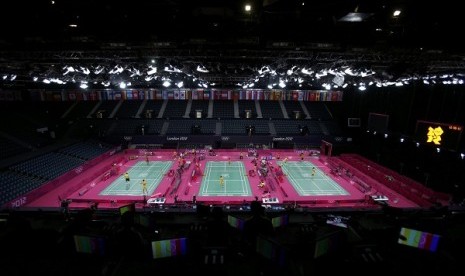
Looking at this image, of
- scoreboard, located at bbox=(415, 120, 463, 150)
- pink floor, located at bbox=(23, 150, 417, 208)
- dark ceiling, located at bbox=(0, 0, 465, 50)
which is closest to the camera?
dark ceiling, located at bbox=(0, 0, 465, 50)

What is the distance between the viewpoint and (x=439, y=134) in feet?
59.3

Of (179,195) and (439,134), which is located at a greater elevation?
(439,134)

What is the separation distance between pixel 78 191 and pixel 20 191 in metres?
3.34

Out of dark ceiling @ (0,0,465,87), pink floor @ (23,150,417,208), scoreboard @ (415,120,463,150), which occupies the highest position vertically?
dark ceiling @ (0,0,465,87)

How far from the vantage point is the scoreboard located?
16922 mm

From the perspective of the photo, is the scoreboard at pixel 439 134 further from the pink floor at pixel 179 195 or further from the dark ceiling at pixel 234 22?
the dark ceiling at pixel 234 22

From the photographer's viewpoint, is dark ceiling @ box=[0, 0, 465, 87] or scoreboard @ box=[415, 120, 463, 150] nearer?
dark ceiling @ box=[0, 0, 465, 87]

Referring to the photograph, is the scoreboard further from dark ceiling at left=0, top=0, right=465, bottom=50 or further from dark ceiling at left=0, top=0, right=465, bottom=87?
dark ceiling at left=0, top=0, right=465, bottom=50

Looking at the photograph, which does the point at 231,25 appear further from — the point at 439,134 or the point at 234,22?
the point at 439,134

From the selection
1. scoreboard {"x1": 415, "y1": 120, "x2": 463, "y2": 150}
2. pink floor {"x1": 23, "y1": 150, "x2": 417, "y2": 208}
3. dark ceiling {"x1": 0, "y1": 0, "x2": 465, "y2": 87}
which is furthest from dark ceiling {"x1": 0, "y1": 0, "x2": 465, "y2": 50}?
scoreboard {"x1": 415, "y1": 120, "x2": 463, "y2": 150}

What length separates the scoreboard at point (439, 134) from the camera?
16.9m

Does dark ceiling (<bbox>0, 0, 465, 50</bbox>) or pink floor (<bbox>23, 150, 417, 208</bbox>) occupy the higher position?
dark ceiling (<bbox>0, 0, 465, 50</bbox>)

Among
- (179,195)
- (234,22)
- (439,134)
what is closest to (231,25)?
(234,22)

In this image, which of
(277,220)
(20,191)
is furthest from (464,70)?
(20,191)
